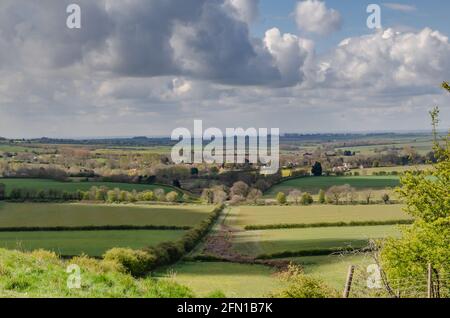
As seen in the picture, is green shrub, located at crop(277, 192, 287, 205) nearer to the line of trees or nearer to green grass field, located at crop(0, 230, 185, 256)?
the line of trees

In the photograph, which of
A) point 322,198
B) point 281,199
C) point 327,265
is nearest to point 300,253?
point 327,265

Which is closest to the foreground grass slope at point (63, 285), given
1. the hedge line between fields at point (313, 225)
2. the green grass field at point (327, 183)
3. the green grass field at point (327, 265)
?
the green grass field at point (327, 265)

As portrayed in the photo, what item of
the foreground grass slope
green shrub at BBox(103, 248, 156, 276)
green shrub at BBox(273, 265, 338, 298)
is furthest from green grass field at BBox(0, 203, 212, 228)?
the foreground grass slope

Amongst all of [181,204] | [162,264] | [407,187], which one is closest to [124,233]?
[162,264]

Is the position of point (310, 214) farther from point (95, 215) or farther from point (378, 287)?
point (378, 287)
